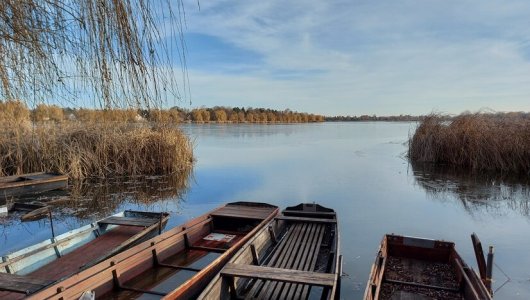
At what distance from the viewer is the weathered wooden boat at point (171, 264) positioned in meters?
4.17

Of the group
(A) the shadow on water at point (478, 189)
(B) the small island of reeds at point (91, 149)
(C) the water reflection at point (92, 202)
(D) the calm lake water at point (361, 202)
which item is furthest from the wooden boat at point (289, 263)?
(B) the small island of reeds at point (91, 149)

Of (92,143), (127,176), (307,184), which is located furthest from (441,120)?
(92,143)

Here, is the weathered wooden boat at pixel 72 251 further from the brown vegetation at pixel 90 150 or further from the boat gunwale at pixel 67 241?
the brown vegetation at pixel 90 150

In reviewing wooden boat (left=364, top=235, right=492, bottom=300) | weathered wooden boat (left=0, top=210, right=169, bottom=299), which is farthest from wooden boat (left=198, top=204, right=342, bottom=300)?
weathered wooden boat (left=0, top=210, right=169, bottom=299)

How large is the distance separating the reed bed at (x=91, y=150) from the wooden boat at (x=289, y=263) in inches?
280

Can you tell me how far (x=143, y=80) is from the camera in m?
1.95

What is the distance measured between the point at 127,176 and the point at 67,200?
3690mm

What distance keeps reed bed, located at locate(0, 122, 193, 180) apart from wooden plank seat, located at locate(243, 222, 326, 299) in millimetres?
7362

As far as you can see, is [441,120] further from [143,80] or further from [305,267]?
[143,80]

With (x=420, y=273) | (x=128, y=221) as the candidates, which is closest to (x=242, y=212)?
(x=128, y=221)

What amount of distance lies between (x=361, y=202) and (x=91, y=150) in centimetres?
1038

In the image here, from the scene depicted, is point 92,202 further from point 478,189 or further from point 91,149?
point 478,189

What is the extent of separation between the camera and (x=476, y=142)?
1647cm

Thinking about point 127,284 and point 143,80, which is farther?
point 127,284
